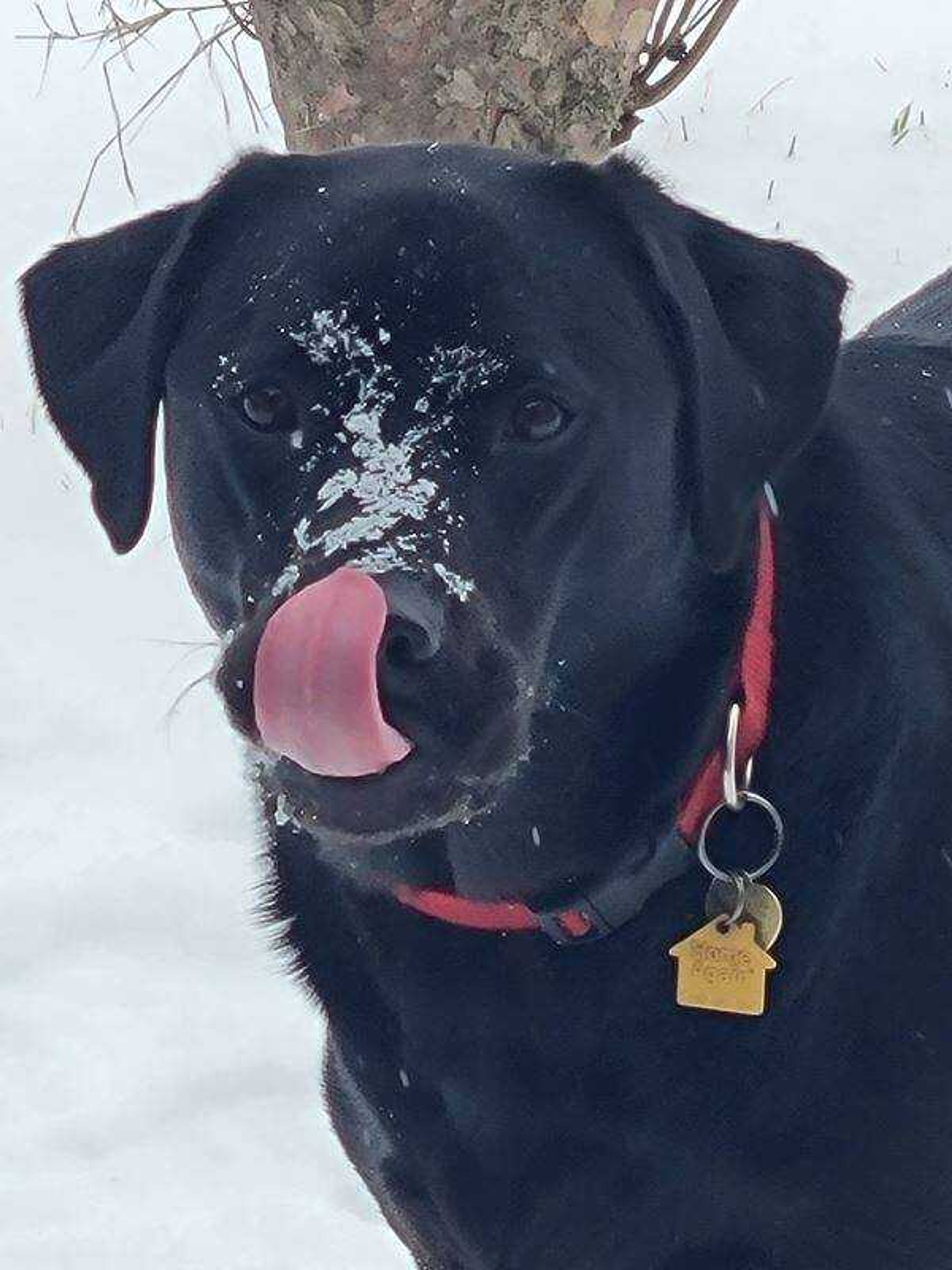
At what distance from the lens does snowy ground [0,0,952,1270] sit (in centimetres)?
322

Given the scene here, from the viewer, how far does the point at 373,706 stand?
6.05 ft

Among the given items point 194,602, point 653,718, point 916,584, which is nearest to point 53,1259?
point 653,718

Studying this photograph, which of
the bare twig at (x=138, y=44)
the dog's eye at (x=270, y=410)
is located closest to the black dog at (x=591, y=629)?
the dog's eye at (x=270, y=410)

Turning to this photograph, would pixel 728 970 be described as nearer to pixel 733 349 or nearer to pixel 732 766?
pixel 732 766

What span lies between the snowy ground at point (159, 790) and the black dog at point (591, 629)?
0.56 m

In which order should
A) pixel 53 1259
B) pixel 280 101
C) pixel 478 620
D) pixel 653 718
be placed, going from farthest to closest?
pixel 280 101 → pixel 53 1259 → pixel 653 718 → pixel 478 620

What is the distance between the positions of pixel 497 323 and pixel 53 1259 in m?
1.65

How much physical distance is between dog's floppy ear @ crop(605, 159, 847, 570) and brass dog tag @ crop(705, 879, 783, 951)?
321mm

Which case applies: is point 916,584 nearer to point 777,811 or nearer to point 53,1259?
point 777,811

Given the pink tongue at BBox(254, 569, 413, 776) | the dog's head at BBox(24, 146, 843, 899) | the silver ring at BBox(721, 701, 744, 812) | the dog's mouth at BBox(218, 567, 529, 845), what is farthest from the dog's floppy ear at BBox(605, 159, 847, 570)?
the pink tongue at BBox(254, 569, 413, 776)

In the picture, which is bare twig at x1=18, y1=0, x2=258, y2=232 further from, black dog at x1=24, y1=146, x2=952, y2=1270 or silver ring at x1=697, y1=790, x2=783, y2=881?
silver ring at x1=697, y1=790, x2=783, y2=881

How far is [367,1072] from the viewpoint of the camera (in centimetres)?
241


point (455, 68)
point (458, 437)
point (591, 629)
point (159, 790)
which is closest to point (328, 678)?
point (458, 437)

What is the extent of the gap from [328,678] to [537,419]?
394 millimetres
